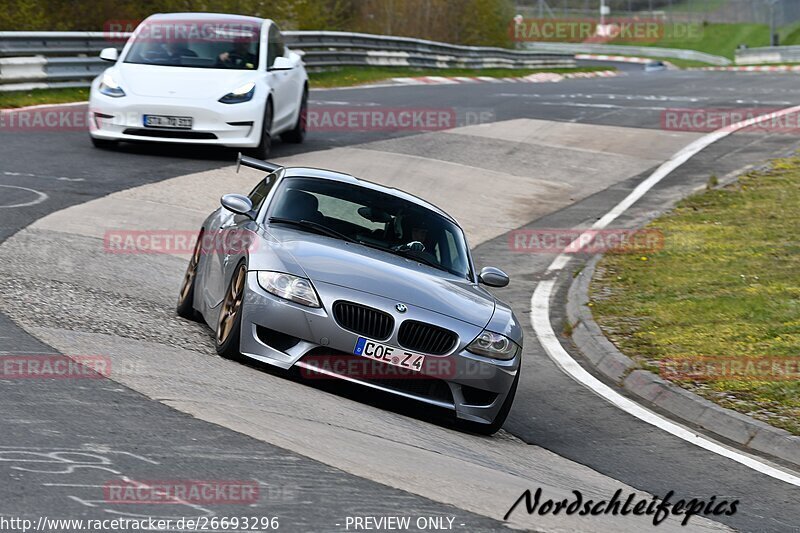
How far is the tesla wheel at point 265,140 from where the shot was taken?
57.5 feet

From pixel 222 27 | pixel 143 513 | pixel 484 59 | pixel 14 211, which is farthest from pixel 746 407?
pixel 484 59

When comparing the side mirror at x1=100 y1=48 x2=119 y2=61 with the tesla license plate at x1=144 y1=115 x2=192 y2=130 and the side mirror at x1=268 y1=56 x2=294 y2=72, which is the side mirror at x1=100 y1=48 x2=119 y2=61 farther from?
the side mirror at x1=268 y1=56 x2=294 y2=72

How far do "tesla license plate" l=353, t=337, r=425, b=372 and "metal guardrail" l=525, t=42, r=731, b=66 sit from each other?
2985 inches

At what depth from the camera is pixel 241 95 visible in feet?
56.0

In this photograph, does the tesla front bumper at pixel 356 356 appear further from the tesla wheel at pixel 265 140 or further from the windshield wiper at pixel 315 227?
the tesla wheel at pixel 265 140

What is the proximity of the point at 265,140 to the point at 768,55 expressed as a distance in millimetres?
55024

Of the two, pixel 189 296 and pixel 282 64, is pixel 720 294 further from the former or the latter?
pixel 282 64

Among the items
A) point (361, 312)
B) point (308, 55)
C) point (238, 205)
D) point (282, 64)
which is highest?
point (282, 64)

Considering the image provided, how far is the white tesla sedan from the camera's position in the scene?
657 inches

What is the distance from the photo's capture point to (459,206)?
17500mm

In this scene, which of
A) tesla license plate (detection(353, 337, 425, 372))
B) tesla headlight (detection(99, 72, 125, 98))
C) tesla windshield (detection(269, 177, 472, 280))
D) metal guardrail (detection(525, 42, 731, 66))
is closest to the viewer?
tesla license plate (detection(353, 337, 425, 372))

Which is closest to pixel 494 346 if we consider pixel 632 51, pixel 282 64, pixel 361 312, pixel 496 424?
pixel 496 424

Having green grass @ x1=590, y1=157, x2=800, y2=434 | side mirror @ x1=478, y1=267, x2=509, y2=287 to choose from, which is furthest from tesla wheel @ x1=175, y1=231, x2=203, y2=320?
green grass @ x1=590, y1=157, x2=800, y2=434

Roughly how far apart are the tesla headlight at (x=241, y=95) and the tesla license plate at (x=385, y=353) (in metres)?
9.97
